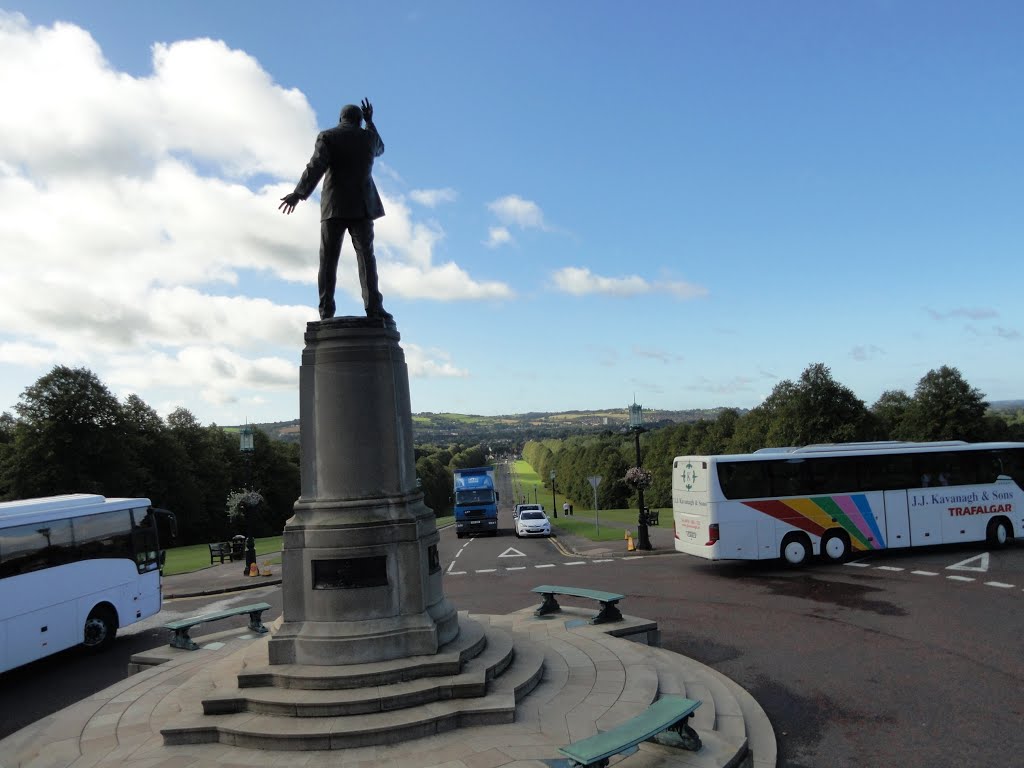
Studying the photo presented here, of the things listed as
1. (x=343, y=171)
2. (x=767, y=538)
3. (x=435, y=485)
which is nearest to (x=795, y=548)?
(x=767, y=538)

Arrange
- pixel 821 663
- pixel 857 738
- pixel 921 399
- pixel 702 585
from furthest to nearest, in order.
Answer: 1. pixel 921 399
2. pixel 702 585
3. pixel 821 663
4. pixel 857 738

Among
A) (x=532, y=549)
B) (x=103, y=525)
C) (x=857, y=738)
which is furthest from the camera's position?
(x=532, y=549)

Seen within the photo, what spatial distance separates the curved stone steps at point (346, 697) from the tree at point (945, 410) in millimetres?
54021

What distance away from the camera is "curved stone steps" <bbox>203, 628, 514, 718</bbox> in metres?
6.63

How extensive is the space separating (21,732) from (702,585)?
43.3ft

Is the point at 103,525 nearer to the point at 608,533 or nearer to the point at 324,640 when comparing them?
the point at 324,640

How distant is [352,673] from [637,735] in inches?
123

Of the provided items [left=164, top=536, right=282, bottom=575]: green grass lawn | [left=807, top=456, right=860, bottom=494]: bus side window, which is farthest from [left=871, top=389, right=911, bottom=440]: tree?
[left=164, top=536, right=282, bottom=575]: green grass lawn

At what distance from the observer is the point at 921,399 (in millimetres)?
52250

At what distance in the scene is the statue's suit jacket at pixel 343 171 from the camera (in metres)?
8.55

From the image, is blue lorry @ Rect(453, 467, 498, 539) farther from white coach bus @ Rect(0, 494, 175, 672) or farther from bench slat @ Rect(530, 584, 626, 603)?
bench slat @ Rect(530, 584, 626, 603)

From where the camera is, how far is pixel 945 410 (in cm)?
5056

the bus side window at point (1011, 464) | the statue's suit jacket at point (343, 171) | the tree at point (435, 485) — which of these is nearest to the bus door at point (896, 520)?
the bus side window at point (1011, 464)

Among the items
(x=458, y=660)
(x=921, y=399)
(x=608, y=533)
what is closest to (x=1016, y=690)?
(x=458, y=660)
